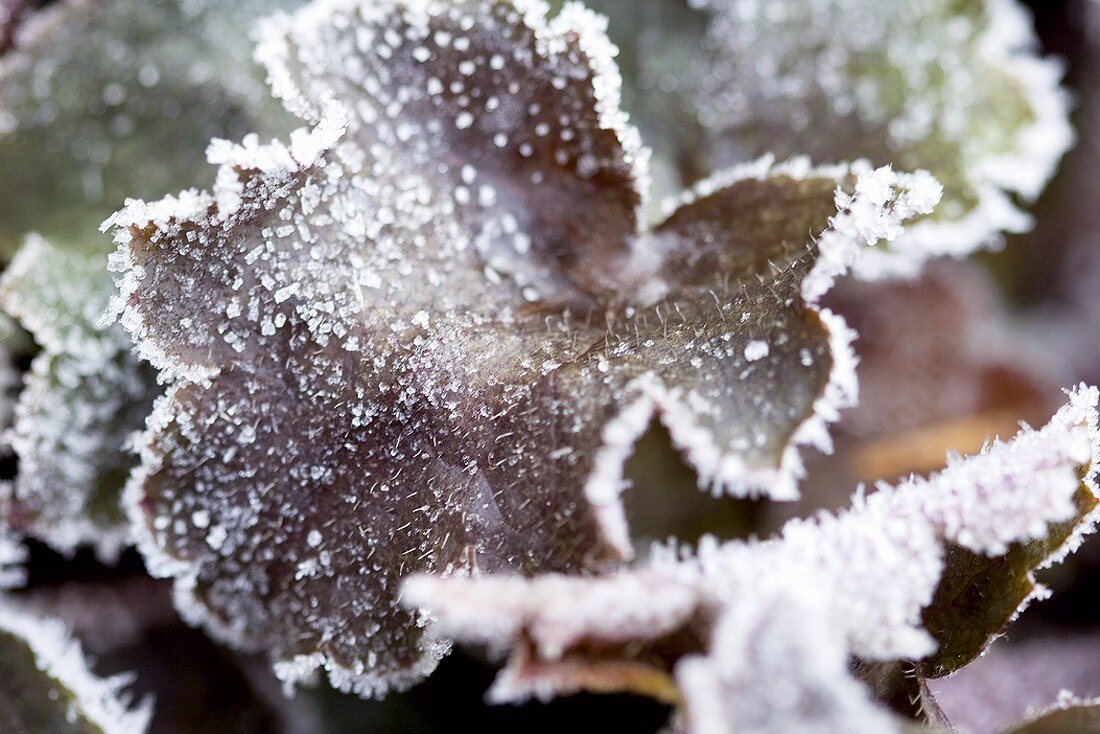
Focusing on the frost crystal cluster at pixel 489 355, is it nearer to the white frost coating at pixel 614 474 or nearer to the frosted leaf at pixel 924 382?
the white frost coating at pixel 614 474

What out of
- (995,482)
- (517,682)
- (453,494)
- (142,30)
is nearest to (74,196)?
(142,30)

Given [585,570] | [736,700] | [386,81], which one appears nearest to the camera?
[736,700]

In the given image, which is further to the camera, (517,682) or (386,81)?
(386,81)

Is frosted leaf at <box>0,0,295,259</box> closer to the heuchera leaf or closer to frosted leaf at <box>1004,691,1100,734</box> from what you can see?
the heuchera leaf

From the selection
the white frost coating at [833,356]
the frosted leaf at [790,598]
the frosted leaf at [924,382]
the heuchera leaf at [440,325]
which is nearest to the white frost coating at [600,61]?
the heuchera leaf at [440,325]

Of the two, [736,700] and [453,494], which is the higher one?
[453,494]

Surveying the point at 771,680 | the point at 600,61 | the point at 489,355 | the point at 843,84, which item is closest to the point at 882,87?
the point at 843,84

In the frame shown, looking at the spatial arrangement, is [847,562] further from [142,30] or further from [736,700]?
[142,30]

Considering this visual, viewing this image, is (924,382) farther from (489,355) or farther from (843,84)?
(489,355)

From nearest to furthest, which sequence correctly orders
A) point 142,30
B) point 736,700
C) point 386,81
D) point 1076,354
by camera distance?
point 736,700 < point 386,81 < point 142,30 < point 1076,354
